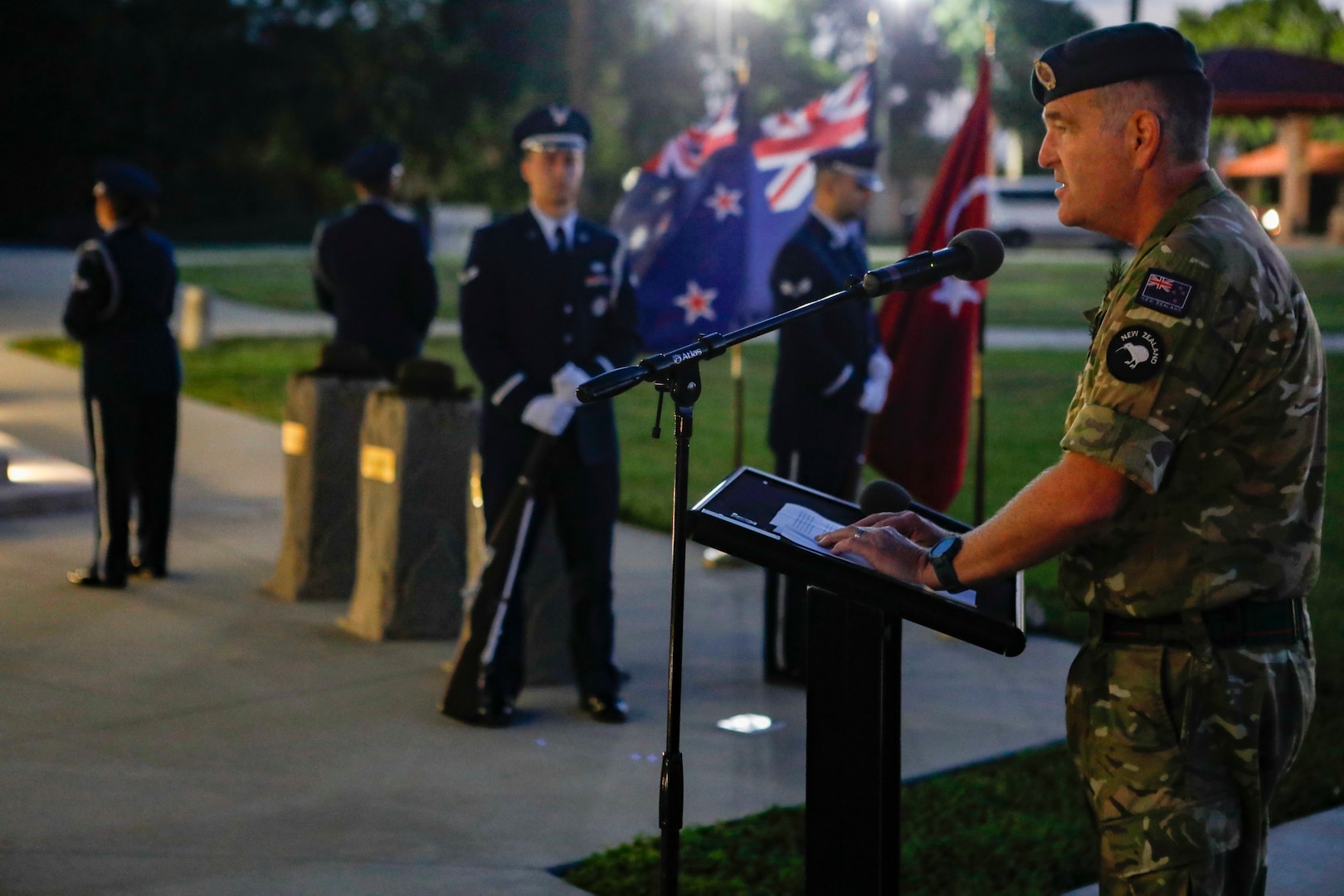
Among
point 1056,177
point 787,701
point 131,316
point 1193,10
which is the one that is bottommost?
point 787,701

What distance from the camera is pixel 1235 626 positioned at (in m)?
2.39

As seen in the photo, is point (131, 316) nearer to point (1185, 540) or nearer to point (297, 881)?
point (297, 881)

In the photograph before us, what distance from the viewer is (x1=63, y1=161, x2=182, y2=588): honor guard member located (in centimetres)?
715

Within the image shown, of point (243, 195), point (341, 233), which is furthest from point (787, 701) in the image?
point (243, 195)

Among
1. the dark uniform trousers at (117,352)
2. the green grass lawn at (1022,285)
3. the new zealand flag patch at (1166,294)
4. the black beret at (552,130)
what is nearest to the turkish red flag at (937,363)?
the black beret at (552,130)

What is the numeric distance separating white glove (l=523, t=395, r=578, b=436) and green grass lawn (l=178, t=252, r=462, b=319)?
17.4 m

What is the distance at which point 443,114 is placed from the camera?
5147cm

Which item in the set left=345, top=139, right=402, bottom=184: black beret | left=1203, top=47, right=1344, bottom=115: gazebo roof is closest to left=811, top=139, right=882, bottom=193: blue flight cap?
left=345, top=139, right=402, bottom=184: black beret

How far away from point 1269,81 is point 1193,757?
10586 mm

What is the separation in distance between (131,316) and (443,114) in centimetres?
4579

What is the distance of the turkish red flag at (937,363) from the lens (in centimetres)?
716

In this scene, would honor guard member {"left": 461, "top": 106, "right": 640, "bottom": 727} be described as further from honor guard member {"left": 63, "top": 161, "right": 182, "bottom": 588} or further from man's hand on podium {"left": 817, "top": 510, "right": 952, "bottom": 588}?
man's hand on podium {"left": 817, "top": 510, "right": 952, "bottom": 588}

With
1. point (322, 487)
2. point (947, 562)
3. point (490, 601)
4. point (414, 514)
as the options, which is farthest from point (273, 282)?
point (947, 562)

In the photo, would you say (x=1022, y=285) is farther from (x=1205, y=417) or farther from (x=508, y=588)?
(x=1205, y=417)
